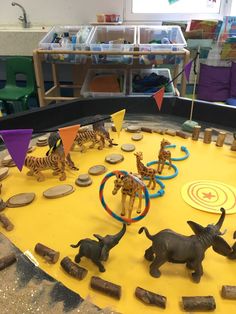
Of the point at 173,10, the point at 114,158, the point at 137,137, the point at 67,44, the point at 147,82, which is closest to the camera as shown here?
the point at 114,158

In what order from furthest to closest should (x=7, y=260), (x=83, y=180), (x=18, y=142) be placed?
(x=83, y=180) → (x=18, y=142) → (x=7, y=260)

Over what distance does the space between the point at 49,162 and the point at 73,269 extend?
510 millimetres

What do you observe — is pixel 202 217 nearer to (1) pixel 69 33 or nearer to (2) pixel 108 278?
(2) pixel 108 278

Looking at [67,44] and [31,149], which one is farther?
[67,44]

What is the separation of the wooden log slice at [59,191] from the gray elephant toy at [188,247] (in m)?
0.45

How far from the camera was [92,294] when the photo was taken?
714 mm

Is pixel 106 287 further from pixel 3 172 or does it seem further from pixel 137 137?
pixel 137 137

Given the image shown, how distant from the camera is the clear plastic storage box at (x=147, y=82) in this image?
7.13ft

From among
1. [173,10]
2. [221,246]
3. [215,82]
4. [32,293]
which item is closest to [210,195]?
[221,246]

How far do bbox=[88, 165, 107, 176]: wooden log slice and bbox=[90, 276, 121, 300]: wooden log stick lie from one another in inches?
21.3

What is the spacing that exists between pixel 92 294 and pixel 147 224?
310 millimetres

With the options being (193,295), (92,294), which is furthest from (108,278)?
(193,295)

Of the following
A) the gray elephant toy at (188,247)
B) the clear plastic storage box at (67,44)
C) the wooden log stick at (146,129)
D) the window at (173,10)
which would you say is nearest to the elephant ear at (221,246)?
the gray elephant toy at (188,247)

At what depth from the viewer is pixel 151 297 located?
0.69 meters
